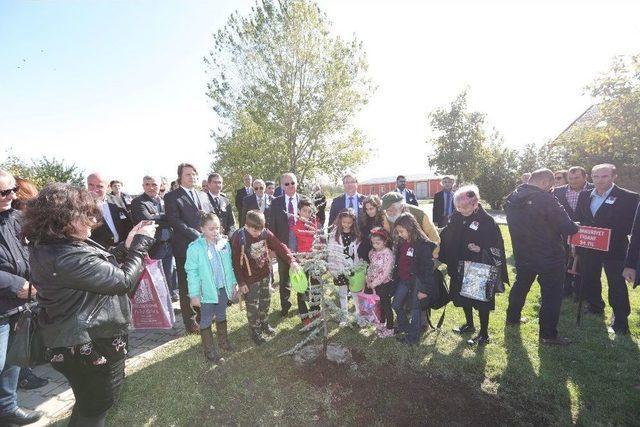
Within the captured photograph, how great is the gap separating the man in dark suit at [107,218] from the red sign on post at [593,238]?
7365mm

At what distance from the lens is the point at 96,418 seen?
2256 mm

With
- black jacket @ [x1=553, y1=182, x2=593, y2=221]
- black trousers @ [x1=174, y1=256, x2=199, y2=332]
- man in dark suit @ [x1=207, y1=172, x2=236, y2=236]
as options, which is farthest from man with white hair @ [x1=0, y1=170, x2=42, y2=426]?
black jacket @ [x1=553, y1=182, x2=593, y2=221]

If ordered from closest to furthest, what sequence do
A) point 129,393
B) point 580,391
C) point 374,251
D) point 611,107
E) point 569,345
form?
point 580,391, point 129,393, point 569,345, point 374,251, point 611,107

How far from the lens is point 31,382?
3834mm

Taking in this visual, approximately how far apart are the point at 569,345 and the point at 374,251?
9.36 feet

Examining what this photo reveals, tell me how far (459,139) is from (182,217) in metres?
31.0

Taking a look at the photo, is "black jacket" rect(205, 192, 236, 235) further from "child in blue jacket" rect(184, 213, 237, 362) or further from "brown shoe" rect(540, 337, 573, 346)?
"brown shoe" rect(540, 337, 573, 346)

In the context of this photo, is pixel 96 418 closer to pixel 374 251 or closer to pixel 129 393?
pixel 129 393

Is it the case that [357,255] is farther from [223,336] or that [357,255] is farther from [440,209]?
[440,209]

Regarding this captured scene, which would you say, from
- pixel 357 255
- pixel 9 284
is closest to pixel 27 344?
pixel 9 284

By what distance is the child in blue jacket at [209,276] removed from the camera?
13.7 feet

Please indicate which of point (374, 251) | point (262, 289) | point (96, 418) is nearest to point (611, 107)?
point (374, 251)

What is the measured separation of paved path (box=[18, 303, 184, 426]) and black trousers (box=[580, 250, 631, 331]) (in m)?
6.60

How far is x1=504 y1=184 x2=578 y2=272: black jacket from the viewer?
420 cm
